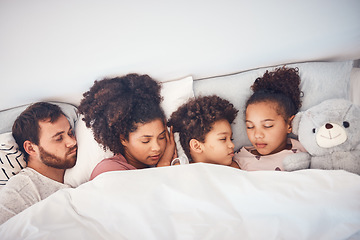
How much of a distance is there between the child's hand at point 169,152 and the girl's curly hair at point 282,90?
350 millimetres

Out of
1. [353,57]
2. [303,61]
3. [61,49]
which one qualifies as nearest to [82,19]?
[61,49]

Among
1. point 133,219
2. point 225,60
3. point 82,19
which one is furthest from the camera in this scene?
Answer: point 225,60

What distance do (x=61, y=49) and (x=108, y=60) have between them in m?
0.18

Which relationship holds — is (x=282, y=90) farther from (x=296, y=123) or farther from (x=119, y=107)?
(x=119, y=107)

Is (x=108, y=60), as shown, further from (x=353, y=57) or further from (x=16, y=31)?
(x=353, y=57)

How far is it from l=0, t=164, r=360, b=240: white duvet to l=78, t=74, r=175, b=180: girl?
0.52ft

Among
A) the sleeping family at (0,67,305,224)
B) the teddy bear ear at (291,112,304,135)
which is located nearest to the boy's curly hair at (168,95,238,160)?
the sleeping family at (0,67,305,224)

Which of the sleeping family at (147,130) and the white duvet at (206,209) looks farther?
the sleeping family at (147,130)

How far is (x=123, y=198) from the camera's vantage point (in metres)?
0.79

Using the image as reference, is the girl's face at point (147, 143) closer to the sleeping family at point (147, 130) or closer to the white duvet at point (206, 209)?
the sleeping family at point (147, 130)

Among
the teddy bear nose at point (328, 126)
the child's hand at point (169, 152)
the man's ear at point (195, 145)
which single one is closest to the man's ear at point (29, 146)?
the child's hand at point (169, 152)

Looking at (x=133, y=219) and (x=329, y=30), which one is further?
(x=329, y=30)

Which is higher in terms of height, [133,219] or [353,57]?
[353,57]

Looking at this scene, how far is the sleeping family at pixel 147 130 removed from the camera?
0.95m
